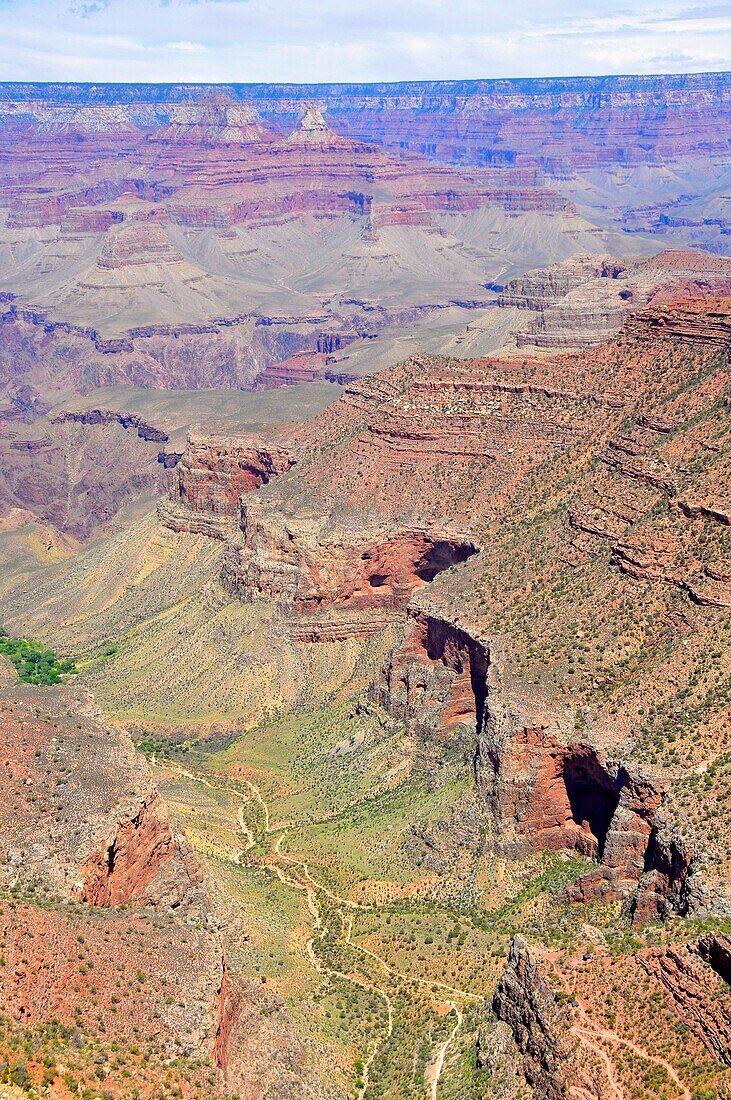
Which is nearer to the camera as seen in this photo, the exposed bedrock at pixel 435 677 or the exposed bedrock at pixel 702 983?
the exposed bedrock at pixel 702 983

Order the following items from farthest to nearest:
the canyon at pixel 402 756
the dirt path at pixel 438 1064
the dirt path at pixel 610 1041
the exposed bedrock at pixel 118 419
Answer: the exposed bedrock at pixel 118 419, the dirt path at pixel 438 1064, the canyon at pixel 402 756, the dirt path at pixel 610 1041

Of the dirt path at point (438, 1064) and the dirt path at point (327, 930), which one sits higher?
the dirt path at point (438, 1064)

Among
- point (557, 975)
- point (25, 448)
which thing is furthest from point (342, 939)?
point (25, 448)

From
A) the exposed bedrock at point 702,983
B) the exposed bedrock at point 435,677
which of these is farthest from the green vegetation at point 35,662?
the exposed bedrock at point 702,983

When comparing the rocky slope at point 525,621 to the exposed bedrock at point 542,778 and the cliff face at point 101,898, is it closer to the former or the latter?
the exposed bedrock at point 542,778

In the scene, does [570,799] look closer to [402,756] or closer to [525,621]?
[525,621]

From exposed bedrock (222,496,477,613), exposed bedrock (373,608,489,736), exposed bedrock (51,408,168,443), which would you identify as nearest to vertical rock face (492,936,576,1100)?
exposed bedrock (373,608,489,736)

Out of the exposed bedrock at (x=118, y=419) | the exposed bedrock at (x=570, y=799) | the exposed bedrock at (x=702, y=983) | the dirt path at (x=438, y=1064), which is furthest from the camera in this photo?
the exposed bedrock at (x=118, y=419)
